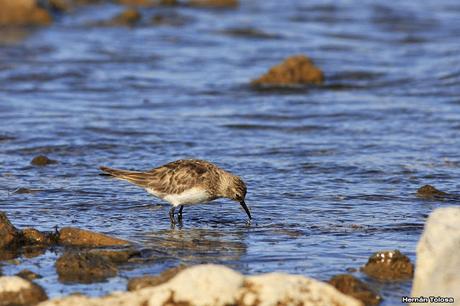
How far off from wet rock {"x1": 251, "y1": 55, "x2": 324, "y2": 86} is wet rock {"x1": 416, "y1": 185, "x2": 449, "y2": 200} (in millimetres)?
7912

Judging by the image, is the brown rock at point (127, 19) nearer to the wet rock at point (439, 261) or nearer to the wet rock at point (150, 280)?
the wet rock at point (150, 280)

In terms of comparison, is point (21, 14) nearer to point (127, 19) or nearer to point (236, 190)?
point (127, 19)

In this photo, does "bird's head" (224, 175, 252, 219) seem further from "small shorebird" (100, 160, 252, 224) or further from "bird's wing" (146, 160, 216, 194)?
"bird's wing" (146, 160, 216, 194)

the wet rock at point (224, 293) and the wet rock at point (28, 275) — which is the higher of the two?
the wet rock at point (224, 293)

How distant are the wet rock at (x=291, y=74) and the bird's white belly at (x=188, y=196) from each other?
346 inches

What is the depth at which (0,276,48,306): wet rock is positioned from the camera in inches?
277

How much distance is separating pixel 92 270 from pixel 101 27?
19.7 m

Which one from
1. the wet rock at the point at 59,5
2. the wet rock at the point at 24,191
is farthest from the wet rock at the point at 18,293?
the wet rock at the point at 59,5

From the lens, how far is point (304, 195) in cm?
1128

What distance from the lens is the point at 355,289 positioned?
7.31 meters

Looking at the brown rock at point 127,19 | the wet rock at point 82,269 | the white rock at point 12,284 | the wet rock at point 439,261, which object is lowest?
the brown rock at point 127,19

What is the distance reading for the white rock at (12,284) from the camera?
23.2ft

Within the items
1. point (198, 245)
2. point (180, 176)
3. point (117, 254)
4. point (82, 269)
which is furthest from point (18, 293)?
point (180, 176)

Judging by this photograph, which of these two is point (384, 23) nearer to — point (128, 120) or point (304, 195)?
point (128, 120)
